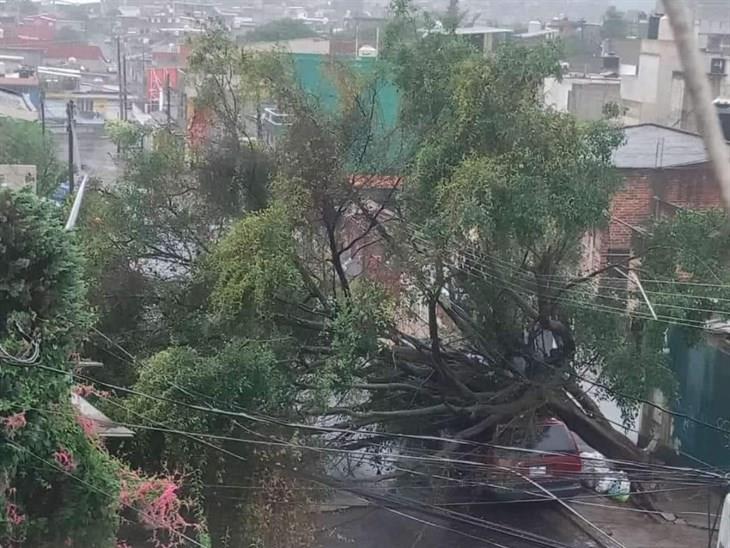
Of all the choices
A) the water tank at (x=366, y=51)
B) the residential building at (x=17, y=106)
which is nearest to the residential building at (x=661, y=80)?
the water tank at (x=366, y=51)

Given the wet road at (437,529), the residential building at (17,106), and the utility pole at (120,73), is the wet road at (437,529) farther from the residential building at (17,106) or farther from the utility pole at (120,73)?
the utility pole at (120,73)

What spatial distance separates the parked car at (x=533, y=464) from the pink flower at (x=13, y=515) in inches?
168

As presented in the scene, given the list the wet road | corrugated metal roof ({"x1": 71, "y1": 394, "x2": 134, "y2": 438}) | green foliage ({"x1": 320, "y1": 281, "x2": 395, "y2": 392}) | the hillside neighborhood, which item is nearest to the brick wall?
the hillside neighborhood

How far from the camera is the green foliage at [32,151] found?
1439 cm

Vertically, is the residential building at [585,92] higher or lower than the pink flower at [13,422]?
higher

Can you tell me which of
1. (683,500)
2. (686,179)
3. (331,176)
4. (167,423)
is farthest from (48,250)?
(686,179)

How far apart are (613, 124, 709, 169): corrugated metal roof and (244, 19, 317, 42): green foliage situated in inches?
181

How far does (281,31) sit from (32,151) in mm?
4664

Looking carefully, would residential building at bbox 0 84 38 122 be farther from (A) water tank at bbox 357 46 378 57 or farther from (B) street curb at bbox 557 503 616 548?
(B) street curb at bbox 557 503 616 548

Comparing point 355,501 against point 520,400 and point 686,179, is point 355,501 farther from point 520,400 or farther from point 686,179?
point 686,179

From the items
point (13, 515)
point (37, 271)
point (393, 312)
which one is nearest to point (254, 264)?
point (393, 312)

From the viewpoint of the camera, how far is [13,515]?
512 cm

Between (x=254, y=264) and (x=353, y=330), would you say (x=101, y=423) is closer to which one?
(x=254, y=264)

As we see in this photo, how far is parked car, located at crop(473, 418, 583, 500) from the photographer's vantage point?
863 centimetres
